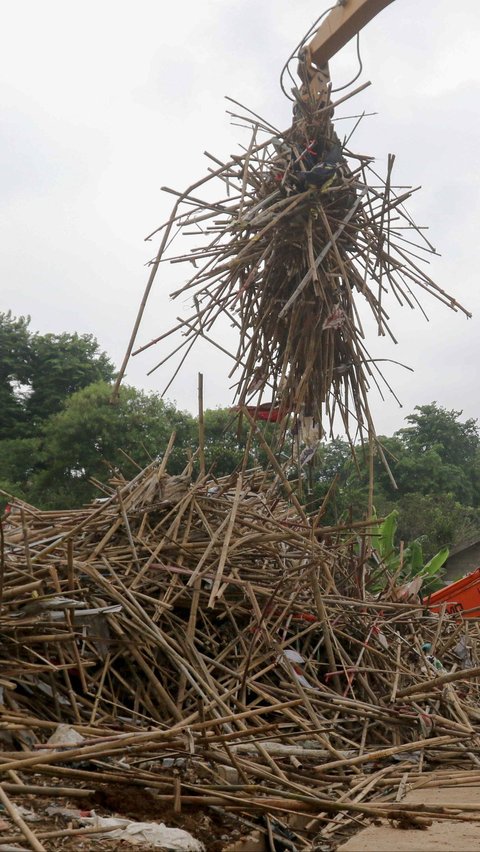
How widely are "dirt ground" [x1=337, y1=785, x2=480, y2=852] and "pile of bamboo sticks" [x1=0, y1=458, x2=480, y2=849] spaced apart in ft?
0.16

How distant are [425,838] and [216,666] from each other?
3.78 feet

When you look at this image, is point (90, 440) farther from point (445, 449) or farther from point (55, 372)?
point (445, 449)

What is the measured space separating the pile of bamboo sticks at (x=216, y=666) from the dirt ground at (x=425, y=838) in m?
0.05

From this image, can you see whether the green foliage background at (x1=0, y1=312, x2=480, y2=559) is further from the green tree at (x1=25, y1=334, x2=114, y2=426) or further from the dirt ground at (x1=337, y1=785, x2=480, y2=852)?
the dirt ground at (x1=337, y1=785, x2=480, y2=852)

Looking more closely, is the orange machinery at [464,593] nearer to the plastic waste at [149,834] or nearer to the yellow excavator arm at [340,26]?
the yellow excavator arm at [340,26]

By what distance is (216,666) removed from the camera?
107 inches

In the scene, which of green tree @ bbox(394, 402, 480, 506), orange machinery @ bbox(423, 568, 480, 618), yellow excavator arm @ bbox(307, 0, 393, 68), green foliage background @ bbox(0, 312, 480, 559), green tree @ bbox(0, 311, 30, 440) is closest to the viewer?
yellow excavator arm @ bbox(307, 0, 393, 68)

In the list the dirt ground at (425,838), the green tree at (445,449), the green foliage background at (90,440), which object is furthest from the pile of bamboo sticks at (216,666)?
the green tree at (445,449)

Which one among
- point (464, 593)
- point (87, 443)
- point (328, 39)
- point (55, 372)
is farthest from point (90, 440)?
point (328, 39)

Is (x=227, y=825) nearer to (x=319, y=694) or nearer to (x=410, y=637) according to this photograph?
(x=319, y=694)

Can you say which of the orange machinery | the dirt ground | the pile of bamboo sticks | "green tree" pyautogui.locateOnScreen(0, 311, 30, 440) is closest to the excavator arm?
the pile of bamboo sticks

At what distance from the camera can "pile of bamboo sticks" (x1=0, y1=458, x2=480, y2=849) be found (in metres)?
1.91

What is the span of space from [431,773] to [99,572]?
131 cm

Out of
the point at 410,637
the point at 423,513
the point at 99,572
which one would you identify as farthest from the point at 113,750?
the point at 423,513
